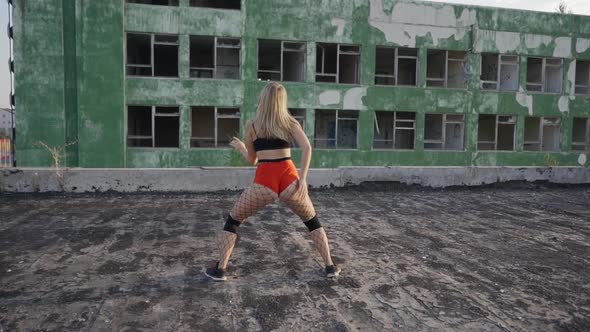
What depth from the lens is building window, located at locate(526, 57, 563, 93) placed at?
21719 mm

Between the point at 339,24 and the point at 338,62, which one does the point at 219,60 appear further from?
the point at 339,24

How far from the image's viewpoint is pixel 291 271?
443 centimetres

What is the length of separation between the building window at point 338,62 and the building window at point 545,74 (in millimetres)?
8906

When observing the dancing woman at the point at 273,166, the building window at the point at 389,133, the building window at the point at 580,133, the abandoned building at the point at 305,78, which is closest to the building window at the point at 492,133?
the abandoned building at the point at 305,78

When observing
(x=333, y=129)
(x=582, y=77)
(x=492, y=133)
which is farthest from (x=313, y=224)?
(x=582, y=77)

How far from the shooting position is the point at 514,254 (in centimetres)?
523

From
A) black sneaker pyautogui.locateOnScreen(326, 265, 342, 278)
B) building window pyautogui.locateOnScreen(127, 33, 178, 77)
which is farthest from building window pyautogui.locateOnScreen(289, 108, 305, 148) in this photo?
black sneaker pyautogui.locateOnScreen(326, 265, 342, 278)

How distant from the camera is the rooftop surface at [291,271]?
3229 millimetres

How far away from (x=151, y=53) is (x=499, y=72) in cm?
1675

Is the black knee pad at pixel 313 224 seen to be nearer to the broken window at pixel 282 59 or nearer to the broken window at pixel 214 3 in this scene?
the broken window at pixel 282 59

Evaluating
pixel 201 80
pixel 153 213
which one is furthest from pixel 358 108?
pixel 153 213

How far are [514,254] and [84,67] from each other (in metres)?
17.2

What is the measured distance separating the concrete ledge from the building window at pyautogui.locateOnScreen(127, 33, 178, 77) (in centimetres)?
859

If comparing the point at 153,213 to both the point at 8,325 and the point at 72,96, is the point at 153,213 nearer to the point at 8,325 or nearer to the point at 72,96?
the point at 8,325
